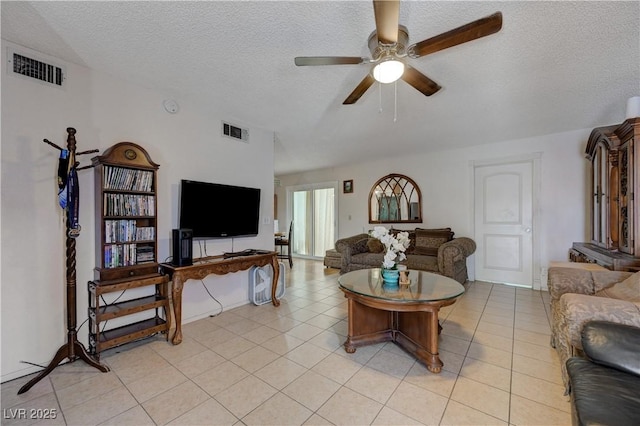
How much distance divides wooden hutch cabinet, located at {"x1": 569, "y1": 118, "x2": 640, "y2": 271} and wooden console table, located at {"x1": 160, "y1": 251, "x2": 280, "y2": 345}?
10.9 ft

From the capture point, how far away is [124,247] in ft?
7.63

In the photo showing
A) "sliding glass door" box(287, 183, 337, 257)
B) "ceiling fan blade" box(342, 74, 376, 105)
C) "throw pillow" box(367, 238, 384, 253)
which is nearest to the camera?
"ceiling fan blade" box(342, 74, 376, 105)

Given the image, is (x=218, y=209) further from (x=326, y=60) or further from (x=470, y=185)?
(x=470, y=185)

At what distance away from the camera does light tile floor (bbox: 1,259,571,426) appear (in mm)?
1571

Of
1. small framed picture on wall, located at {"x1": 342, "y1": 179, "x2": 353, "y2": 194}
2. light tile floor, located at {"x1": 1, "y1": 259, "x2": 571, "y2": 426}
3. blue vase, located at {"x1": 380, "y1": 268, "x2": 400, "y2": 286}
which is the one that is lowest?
light tile floor, located at {"x1": 1, "y1": 259, "x2": 571, "y2": 426}

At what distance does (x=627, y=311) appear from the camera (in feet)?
4.67

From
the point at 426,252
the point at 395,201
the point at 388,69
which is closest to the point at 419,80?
the point at 388,69

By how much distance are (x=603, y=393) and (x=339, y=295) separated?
2927 mm

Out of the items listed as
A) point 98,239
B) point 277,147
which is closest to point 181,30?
point 98,239

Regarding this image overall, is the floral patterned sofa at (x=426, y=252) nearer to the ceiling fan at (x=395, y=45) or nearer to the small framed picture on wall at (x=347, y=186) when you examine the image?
the small framed picture on wall at (x=347, y=186)

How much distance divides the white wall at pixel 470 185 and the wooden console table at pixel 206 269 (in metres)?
3.12

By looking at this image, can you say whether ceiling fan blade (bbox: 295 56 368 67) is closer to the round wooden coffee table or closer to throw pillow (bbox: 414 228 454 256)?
the round wooden coffee table

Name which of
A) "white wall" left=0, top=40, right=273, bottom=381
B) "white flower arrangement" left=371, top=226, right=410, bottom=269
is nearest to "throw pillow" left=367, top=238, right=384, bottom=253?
"white flower arrangement" left=371, top=226, right=410, bottom=269

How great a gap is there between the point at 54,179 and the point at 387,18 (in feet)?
8.71
